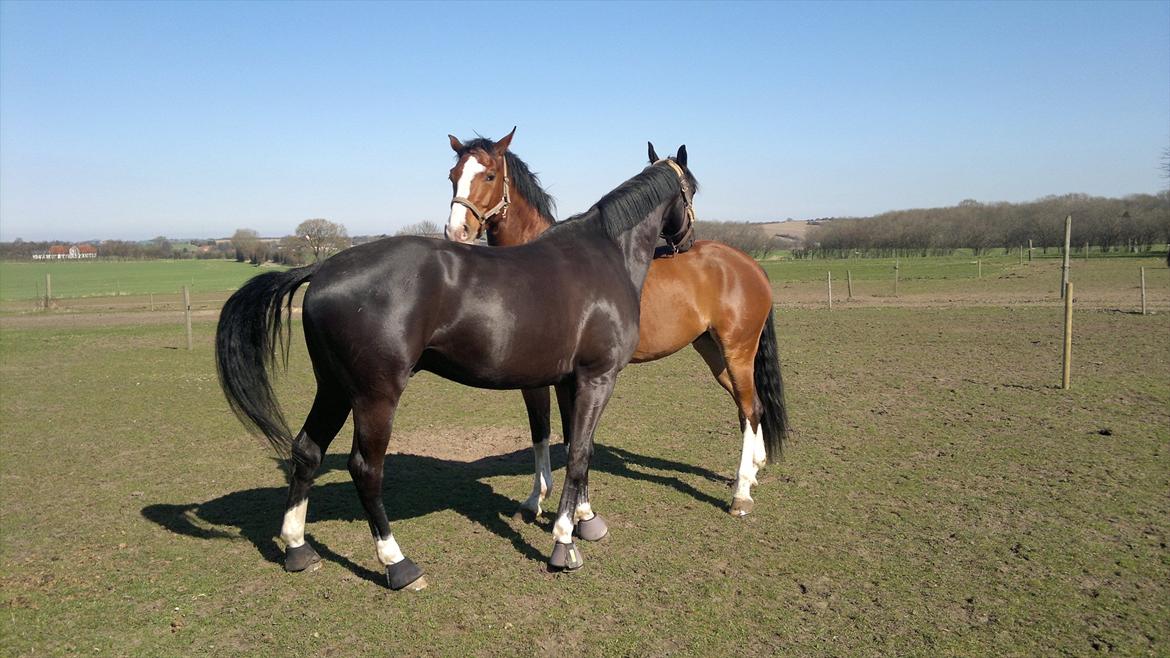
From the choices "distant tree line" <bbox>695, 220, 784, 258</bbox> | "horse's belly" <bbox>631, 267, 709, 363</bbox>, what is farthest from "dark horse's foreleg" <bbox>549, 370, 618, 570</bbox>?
"distant tree line" <bbox>695, 220, 784, 258</bbox>

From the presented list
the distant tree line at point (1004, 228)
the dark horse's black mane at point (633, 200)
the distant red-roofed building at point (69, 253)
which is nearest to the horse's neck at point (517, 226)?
the dark horse's black mane at point (633, 200)

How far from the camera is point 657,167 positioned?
499 cm

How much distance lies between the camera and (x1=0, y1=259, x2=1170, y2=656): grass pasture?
3.56 meters

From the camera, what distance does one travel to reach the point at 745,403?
5.70 meters

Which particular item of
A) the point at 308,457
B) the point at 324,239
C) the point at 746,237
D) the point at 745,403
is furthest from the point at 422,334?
the point at 746,237

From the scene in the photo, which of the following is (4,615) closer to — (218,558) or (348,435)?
(218,558)

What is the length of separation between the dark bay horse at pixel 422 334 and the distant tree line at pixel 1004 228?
233ft

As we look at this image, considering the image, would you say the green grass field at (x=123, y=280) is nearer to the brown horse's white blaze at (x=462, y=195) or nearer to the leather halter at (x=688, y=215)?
the brown horse's white blaze at (x=462, y=195)

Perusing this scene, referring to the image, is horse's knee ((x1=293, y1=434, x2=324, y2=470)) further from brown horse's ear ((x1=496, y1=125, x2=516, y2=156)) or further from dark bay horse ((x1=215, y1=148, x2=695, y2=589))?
brown horse's ear ((x1=496, y1=125, x2=516, y2=156))

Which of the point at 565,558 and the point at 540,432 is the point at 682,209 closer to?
the point at 540,432

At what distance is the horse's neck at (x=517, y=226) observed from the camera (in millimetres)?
5176

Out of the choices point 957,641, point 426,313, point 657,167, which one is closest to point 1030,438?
point 957,641

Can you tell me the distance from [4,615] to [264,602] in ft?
4.36

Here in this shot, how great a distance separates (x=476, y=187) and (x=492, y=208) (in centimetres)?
19
